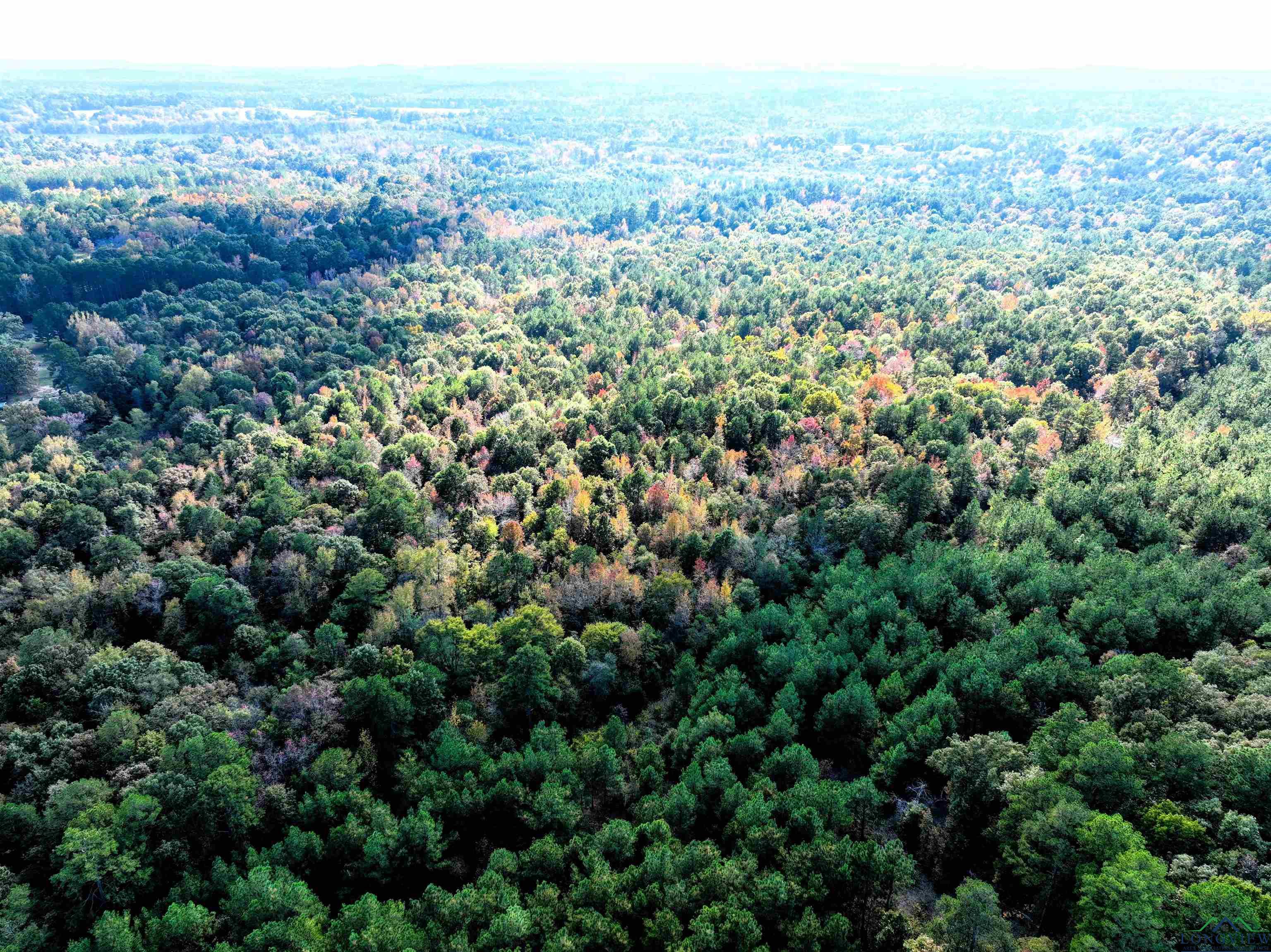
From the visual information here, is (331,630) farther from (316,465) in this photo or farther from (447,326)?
(447,326)

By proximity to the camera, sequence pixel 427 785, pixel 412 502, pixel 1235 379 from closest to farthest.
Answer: pixel 427 785 < pixel 412 502 < pixel 1235 379

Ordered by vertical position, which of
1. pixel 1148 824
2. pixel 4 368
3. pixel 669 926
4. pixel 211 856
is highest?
pixel 4 368

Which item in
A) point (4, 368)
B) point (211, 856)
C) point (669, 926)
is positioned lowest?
point (211, 856)

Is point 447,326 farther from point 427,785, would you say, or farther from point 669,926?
point 669,926

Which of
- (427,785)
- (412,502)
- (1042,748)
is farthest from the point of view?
(412,502)

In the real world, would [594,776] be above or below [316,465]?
below

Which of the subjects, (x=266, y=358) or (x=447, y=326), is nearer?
(x=266, y=358)

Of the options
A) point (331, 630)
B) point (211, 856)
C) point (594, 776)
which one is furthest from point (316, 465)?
point (594, 776)

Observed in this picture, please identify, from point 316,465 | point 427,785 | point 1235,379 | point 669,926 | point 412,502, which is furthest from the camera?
point 1235,379

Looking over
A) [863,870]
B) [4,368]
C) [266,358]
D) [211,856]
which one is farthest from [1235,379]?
[4,368]
